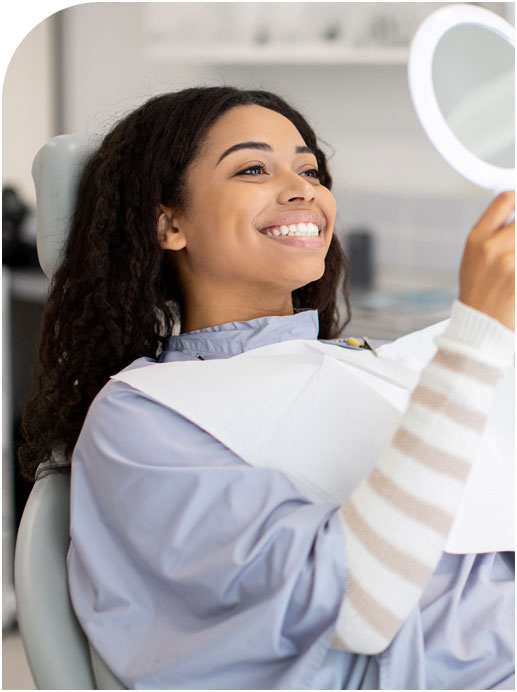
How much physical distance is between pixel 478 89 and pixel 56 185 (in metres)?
0.67

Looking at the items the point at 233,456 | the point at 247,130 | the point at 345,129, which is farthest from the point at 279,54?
the point at 233,456

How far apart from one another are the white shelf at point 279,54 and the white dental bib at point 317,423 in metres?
1.74

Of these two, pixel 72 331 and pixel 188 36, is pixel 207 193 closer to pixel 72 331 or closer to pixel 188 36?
pixel 72 331

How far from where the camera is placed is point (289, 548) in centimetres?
92

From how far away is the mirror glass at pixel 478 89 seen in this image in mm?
933

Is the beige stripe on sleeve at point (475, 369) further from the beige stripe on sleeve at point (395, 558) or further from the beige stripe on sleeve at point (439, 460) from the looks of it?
the beige stripe on sleeve at point (395, 558)

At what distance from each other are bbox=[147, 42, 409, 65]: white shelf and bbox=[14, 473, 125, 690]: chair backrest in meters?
1.93

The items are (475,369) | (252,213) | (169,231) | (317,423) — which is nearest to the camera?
(475,369)

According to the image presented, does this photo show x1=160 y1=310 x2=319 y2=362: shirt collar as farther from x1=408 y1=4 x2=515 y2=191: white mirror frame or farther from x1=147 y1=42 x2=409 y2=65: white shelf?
x1=147 y1=42 x2=409 y2=65: white shelf

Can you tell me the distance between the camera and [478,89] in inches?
38.3

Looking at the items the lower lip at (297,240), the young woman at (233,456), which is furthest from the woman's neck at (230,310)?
the lower lip at (297,240)

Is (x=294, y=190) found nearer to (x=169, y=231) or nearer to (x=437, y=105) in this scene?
(x=169, y=231)

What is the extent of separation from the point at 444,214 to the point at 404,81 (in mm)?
452

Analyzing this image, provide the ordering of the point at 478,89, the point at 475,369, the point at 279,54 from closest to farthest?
the point at 475,369 → the point at 478,89 → the point at 279,54
